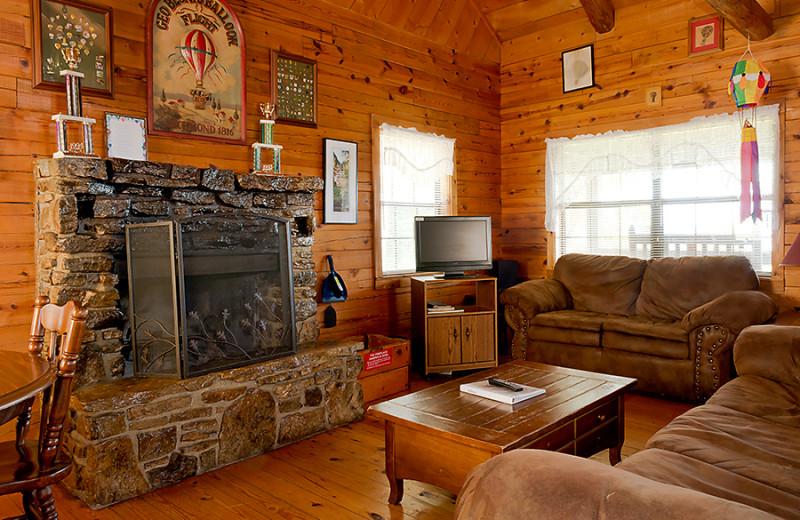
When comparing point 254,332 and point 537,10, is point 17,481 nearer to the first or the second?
point 254,332

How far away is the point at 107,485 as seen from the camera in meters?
2.41

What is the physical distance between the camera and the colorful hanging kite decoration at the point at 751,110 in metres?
4.07

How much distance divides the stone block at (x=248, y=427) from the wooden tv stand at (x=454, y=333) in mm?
1593

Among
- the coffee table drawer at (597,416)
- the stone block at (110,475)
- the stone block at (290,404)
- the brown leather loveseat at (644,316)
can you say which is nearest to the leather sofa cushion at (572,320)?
the brown leather loveseat at (644,316)

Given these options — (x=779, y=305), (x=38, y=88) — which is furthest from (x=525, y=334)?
(x=38, y=88)

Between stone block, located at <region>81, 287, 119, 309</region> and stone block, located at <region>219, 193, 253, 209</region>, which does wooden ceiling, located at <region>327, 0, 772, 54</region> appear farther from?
stone block, located at <region>81, 287, 119, 309</region>

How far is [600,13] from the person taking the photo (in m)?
4.80

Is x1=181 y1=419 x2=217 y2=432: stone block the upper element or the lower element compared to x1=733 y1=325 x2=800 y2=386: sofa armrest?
lower

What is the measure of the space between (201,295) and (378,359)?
1.40 m

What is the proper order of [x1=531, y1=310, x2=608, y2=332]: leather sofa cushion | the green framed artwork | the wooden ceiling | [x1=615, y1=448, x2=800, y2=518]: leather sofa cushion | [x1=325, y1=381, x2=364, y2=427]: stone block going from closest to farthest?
1. [x1=615, y1=448, x2=800, y2=518]: leather sofa cushion
2. [x1=325, y1=381, x2=364, y2=427]: stone block
3. the green framed artwork
4. [x1=531, y1=310, x2=608, y2=332]: leather sofa cushion
5. the wooden ceiling

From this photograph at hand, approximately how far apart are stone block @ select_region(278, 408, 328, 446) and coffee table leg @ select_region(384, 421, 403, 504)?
0.89 metres

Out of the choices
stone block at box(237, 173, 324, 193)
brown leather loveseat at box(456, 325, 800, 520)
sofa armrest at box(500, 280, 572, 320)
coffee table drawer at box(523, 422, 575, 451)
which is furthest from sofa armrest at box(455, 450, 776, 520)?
sofa armrest at box(500, 280, 572, 320)

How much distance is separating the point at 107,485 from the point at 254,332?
0.98 m

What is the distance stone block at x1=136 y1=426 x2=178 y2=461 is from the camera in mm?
2527
